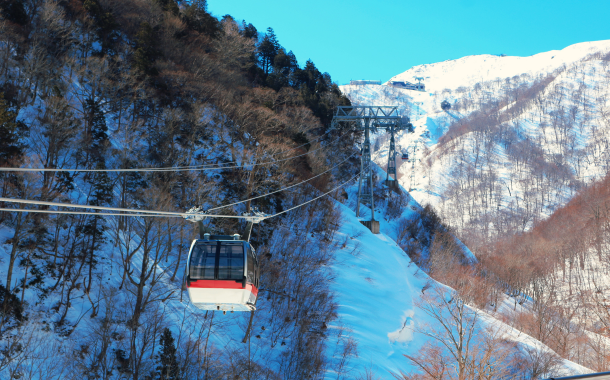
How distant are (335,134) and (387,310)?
87.6ft

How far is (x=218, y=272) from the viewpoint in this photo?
11359mm

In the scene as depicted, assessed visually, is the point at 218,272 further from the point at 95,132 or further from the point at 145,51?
the point at 145,51

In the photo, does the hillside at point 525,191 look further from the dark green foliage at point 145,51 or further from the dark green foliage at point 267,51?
the dark green foliage at point 145,51

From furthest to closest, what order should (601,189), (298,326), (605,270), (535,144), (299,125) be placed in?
(535,144), (601,189), (605,270), (299,125), (298,326)

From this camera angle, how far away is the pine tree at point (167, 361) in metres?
21.3

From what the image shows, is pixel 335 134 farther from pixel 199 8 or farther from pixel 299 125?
pixel 199 8

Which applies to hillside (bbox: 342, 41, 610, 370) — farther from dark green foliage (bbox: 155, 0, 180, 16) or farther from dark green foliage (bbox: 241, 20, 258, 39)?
dark green foliage (bbox: 155, 0, 180, 16)

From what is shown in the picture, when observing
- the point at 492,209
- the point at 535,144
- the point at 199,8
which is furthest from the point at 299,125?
the point at 535,144

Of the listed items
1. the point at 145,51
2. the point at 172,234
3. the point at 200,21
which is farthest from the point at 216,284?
the point at 200,21

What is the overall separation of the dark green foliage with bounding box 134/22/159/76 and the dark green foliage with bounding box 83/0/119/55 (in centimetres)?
225

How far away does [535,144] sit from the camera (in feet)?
595

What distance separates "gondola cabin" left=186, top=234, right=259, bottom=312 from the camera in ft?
37.2

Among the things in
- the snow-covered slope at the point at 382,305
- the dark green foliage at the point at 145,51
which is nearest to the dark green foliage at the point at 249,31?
the dark green foliage at the point at 145,51

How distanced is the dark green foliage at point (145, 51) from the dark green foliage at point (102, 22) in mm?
2247
